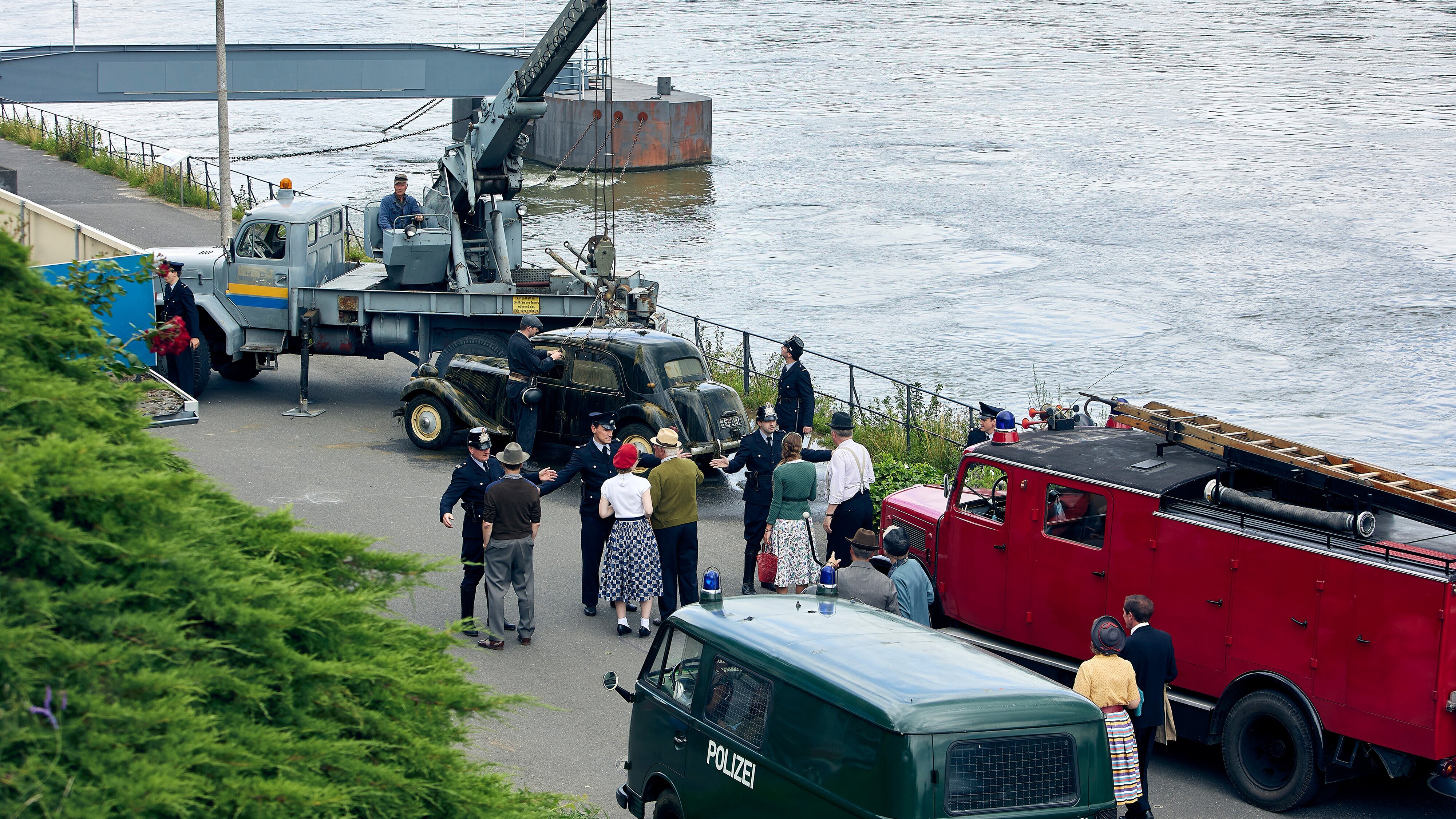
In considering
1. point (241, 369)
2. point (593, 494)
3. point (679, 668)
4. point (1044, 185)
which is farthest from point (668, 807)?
point (1044, 185)

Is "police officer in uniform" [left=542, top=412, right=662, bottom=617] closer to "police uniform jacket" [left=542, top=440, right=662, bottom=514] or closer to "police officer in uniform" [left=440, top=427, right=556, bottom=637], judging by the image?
"police uniform jacket" [left=542, top=440, right=662, bottom=514]

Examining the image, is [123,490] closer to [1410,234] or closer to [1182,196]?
[1410,234]

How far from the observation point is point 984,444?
11211 millimetres

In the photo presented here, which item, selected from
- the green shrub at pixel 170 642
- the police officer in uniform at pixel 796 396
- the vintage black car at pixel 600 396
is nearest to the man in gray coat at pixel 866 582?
the green shrub at pixel 170 642

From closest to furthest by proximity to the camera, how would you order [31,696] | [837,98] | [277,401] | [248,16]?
[31,696], [277,401], [837,98], [248,16]

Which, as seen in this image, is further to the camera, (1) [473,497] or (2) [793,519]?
(2) [793,519]

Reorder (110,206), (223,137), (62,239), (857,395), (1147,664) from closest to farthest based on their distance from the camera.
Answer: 1. (1147,664)
2. (62,239)
3. (857,395)
4. (223,137)
5. (110,206)

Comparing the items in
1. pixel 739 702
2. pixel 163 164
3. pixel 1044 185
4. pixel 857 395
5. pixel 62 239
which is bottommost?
pixel 857 395

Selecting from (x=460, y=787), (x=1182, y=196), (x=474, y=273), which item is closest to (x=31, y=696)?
(x=460, y=787)

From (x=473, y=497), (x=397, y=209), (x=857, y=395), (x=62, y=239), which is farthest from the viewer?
(x=857, y=395)

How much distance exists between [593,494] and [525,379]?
4.88 meters

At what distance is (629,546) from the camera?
463 inches

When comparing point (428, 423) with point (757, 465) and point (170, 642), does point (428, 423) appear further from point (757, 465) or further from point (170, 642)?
point (170, 642)

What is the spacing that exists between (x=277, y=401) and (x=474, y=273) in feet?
11.5
